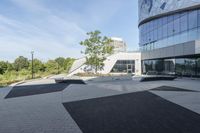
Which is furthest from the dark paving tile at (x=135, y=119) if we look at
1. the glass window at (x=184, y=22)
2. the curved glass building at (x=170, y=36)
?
the glass window at (x=184, y=22)

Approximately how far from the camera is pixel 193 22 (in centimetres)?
2364

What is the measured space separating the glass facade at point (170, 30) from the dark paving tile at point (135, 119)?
18671 millimetres

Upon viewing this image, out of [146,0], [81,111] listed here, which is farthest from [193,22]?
[81,111]

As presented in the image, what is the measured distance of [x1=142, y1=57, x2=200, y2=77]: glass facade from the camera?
82.0 ft

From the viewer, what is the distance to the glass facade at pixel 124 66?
37.6m

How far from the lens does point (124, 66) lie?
38281 millimetres

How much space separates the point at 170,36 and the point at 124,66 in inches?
498

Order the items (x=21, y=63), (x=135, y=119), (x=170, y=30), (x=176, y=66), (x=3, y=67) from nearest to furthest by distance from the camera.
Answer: (x=135, y=119), (x=176, y=66), (x=170, y=30), (x=3, y=67), (x=21, y=63)

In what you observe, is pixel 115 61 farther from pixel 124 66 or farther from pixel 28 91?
pixel 28 91

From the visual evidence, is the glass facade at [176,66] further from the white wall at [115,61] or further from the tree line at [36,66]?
the tree line at [36,66]

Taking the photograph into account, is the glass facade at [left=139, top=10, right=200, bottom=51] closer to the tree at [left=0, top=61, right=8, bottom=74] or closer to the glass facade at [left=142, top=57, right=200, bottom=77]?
the glass facade at [left=142, top=57, right=200, bottom=77]

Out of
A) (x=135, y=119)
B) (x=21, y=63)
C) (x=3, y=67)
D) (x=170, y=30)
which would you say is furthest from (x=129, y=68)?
(x=21, y=63)

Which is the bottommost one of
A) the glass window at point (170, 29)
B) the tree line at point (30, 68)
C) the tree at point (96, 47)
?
the tree line at point (30, 68)

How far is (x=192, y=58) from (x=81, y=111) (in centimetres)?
2323
